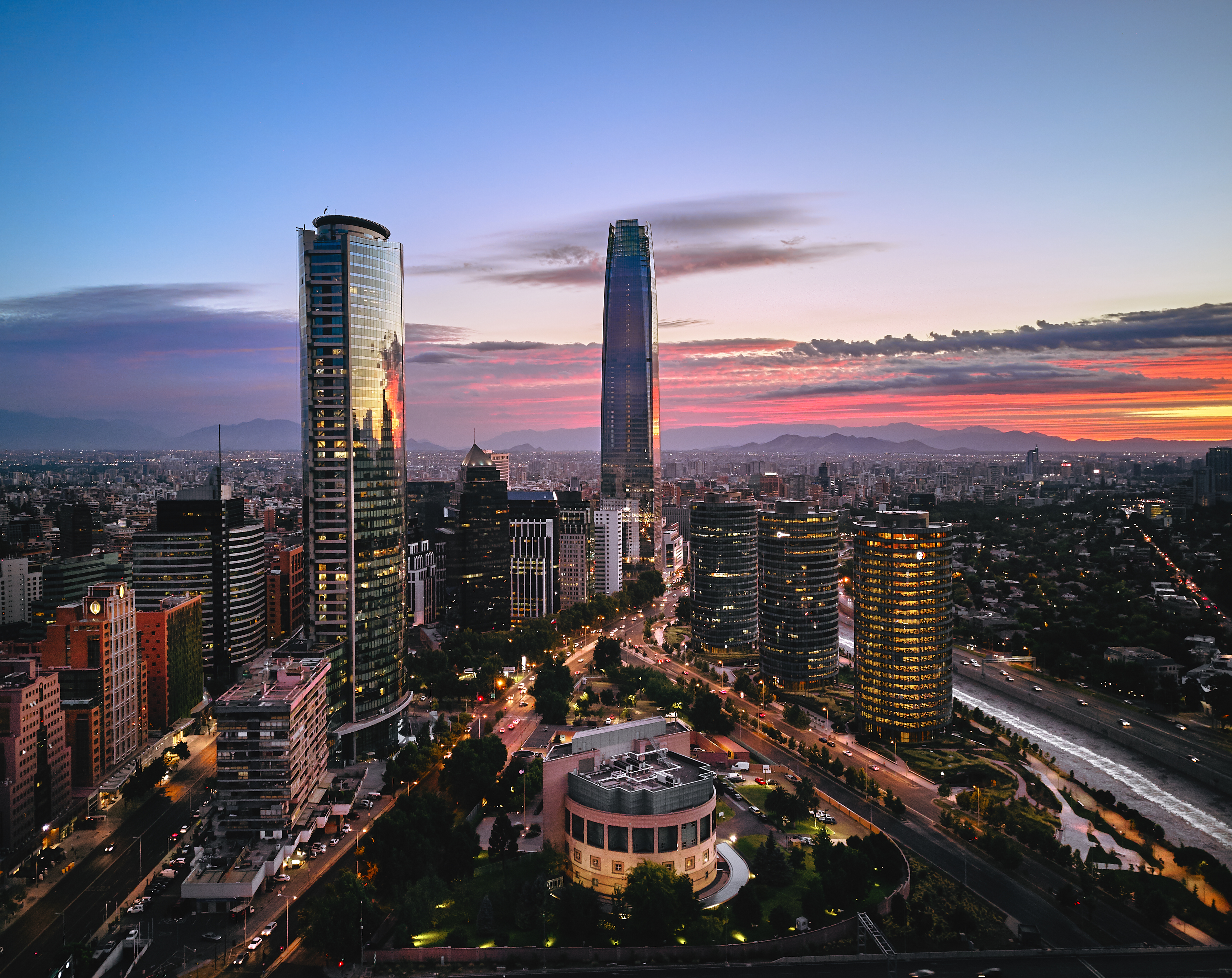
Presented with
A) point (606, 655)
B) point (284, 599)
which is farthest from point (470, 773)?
point (284, 599)

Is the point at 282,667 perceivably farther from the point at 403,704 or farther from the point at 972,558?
the point at 972,558

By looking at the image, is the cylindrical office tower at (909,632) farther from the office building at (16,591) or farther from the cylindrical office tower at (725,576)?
the office building at (16,591)

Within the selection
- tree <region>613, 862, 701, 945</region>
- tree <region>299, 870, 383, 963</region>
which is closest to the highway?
tree <region>299, 870, 383, 963</region>

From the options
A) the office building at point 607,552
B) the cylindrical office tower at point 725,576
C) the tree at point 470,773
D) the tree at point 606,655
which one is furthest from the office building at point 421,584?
the tree at point 470,773

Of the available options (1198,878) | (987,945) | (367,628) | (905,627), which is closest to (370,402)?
(367,628)

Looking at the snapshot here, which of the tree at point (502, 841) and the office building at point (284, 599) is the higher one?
the office building at point (284, 599)
